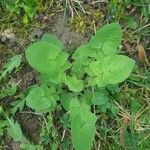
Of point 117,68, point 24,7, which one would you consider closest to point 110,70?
point 117,68

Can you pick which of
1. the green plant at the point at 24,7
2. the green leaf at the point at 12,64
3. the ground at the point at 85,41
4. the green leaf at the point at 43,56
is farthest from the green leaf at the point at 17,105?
the green plant at the point at 24,7

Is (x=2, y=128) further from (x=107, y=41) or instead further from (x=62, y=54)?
(x=107, y=41)

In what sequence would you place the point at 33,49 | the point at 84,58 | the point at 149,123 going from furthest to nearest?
the point at 149,123, the point at 84,58, the point at 33,49

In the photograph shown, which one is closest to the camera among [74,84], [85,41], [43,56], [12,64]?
[43,56]

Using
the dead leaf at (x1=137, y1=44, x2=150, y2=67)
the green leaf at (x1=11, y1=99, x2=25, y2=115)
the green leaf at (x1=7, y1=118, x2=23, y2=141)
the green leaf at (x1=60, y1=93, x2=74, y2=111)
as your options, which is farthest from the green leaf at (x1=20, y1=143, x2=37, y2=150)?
the dead leaf at (x1=137, y1=44, x2=150, y2=67)

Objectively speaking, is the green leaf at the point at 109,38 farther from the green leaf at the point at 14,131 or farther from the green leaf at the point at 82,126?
the green leaf at the point at 14,131

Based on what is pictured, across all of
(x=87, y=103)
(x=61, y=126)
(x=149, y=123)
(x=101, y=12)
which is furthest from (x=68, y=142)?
(x=101, y=12)

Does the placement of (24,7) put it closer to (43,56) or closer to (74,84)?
(43,56)

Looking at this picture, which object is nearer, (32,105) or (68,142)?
(32,105)
